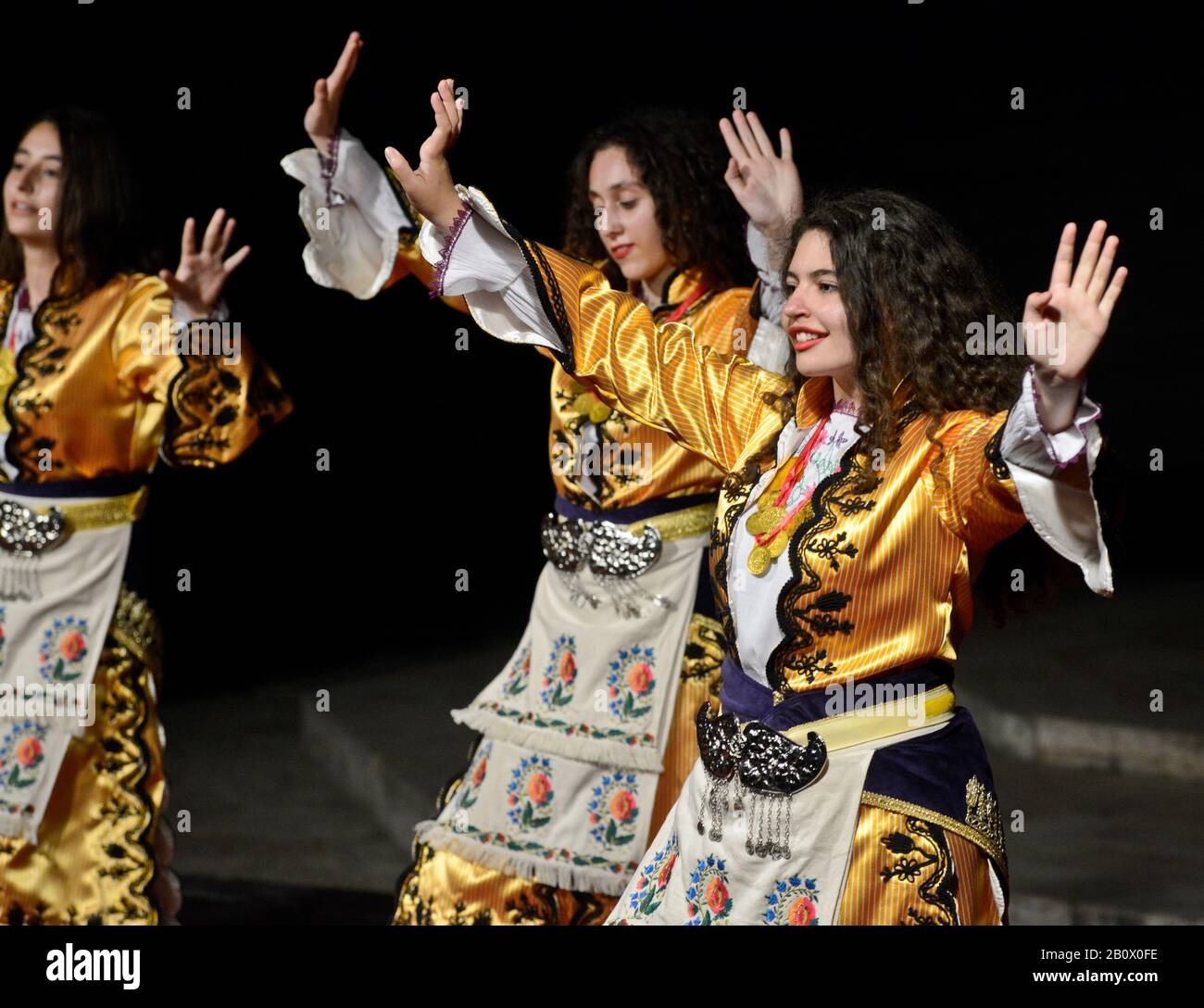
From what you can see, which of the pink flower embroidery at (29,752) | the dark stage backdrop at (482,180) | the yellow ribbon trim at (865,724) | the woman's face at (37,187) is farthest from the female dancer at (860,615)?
the dark stage backdrop at (482,180)

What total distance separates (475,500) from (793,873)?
5037 millimetres

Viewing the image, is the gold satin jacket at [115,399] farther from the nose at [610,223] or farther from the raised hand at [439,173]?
the raised hand at [439,173]

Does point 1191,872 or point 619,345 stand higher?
point 619,345

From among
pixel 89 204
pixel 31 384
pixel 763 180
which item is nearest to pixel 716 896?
pixel 763 180

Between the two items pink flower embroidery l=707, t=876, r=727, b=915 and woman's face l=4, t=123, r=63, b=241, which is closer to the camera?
pink flower embroidery l=707, t=876, r=727, b=915

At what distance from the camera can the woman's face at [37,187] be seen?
3545 mm

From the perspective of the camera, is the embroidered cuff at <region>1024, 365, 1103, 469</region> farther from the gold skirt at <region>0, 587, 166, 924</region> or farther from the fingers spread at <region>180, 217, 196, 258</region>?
the gold skirt at <region>0, 587, 166, 924</region>

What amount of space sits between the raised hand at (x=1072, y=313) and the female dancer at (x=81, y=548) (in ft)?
5.84

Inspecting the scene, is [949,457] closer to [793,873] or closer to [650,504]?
[793,873]

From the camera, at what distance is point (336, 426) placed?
21.4 ft

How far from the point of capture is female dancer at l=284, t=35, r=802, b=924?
3.23m

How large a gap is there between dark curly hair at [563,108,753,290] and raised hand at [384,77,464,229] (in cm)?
85

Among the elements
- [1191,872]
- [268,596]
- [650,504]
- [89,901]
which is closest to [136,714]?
[89,901]

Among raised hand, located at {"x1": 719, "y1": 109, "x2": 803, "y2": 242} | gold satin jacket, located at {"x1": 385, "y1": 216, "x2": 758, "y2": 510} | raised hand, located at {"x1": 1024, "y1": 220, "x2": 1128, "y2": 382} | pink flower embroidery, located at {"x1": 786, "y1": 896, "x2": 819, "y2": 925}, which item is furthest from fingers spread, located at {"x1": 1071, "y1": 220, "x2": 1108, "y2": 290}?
gold satin jacket, located at {"x1": 385, "y1": 216, "x2": 758, "y2": 510}
